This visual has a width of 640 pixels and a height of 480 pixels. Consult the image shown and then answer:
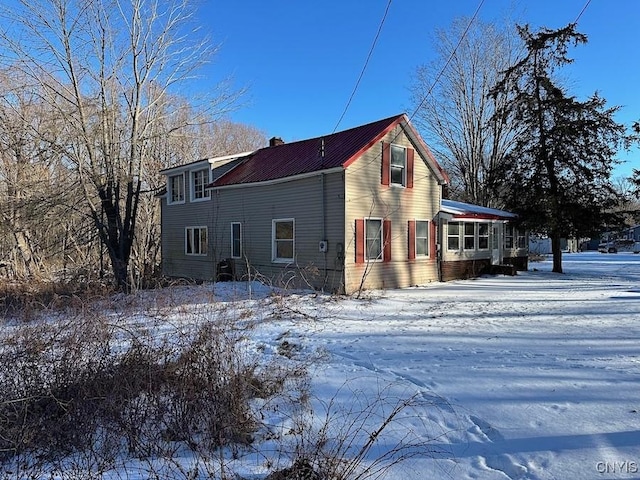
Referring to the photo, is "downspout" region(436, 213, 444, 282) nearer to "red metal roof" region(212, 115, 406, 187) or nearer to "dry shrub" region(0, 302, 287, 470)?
"red metal roof" region(212, 115, 406, 187)

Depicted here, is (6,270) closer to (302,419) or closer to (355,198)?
(355,198)

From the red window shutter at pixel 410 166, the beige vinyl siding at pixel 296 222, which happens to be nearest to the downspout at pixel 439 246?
the red window shutter at pixel 410 166

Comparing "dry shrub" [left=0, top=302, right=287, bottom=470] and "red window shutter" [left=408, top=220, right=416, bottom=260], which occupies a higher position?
"red window shutter" [left=408, top=220, right=416, bottom=260]

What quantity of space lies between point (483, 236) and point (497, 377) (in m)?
15.2

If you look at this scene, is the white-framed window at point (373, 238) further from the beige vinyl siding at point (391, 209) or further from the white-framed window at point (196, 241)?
the white-framed window at point (196, 241)

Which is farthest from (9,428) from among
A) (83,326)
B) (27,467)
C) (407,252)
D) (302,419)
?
(407,252)

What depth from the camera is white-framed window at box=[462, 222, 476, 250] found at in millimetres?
18078

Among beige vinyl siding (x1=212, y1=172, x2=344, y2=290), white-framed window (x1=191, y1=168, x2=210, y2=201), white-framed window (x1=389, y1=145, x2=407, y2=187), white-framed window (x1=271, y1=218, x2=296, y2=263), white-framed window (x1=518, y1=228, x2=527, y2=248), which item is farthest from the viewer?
white-framed window (x1=518, y1=228, x2=527, y2=248)

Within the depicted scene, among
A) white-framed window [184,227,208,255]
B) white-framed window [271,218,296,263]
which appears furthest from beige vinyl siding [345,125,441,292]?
white-framed window [184,227,208,255]

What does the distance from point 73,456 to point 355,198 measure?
1074 cm

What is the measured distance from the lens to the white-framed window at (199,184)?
727 inches

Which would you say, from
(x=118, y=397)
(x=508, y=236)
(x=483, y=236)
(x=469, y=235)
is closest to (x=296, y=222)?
(x=469, y=235)

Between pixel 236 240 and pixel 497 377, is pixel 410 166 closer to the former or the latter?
pixel 236 240

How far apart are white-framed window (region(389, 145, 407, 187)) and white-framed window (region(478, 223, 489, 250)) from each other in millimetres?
5794
